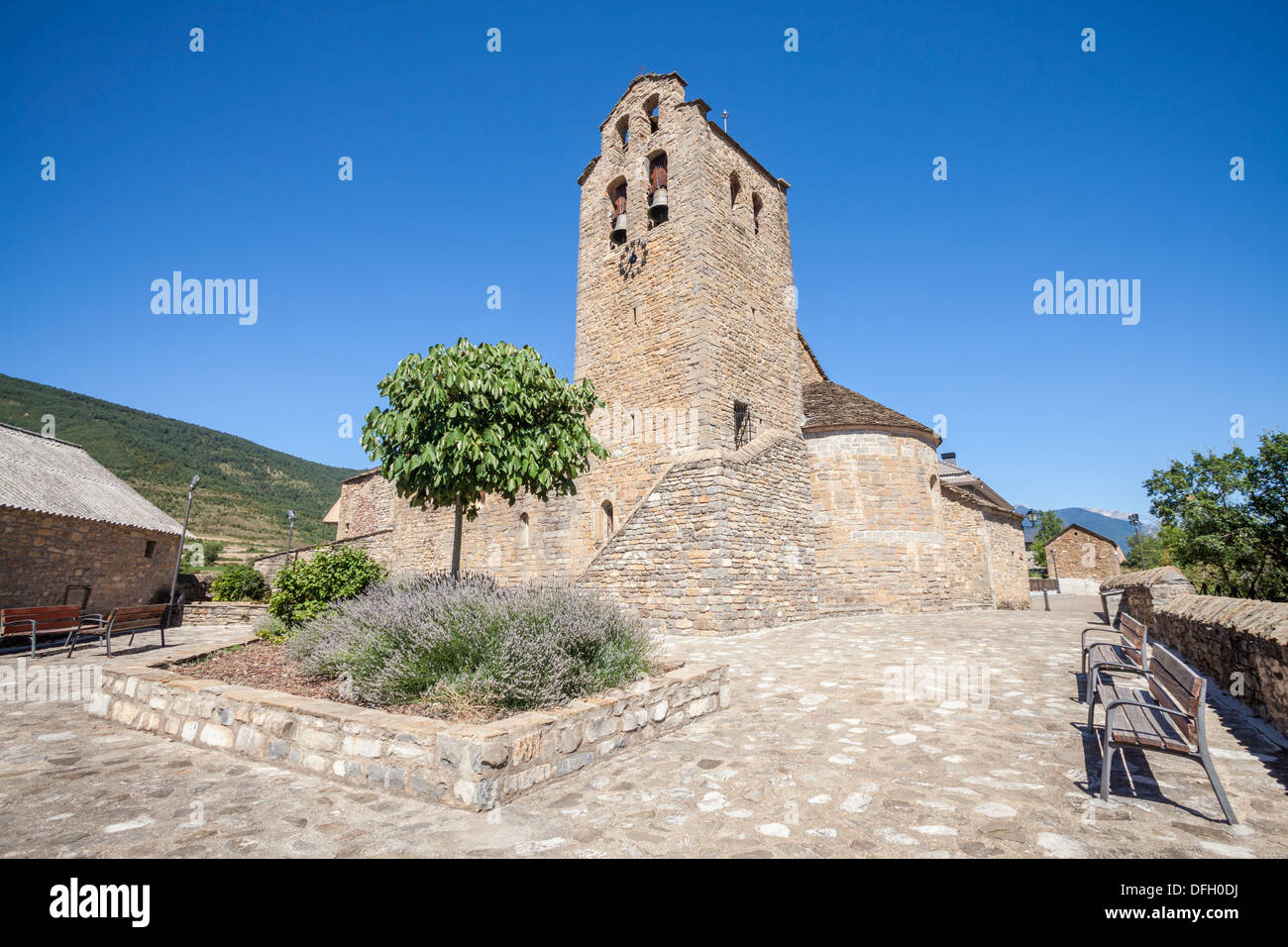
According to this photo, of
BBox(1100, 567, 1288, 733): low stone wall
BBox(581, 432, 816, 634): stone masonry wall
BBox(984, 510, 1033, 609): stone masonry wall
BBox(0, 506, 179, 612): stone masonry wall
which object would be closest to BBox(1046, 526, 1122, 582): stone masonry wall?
BBox(984, 510, 1033, 609): stone masonry wall

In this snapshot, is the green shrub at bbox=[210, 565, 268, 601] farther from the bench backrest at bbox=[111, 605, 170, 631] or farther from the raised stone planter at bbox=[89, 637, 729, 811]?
the raised stone planter at bbox=[89, 637, 729, 811]

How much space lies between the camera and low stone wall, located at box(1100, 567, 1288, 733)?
4309 millimetres

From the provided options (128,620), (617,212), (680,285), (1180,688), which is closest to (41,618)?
(128,620)

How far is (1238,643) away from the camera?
201 inches

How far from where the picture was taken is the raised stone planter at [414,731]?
3.31 m

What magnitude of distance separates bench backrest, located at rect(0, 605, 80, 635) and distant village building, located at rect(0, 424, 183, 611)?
4.56 m

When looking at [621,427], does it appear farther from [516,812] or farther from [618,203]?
[516,812]

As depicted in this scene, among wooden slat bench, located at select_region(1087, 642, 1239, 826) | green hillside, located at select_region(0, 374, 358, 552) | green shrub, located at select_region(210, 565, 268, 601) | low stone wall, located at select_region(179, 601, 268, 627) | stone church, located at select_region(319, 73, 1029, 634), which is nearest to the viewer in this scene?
wooden slat bench, located at select_region(1087, 642, 1239, 826)

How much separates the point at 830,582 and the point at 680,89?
1373 cm

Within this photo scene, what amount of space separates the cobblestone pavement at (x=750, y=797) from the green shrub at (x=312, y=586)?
314 cm

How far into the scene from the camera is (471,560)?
17.2 metres
